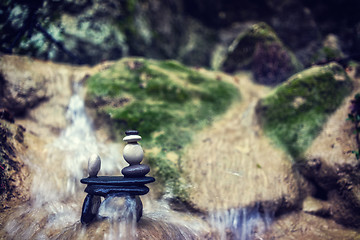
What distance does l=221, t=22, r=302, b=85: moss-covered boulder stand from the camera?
442 inches

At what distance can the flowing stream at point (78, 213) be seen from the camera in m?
4.56

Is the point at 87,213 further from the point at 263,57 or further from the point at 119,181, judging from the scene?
the point at 263,57

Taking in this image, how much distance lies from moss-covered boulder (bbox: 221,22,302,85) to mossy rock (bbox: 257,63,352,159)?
116 inches

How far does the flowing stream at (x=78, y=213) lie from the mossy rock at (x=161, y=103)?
708 millimetres

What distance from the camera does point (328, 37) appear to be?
13.1 m

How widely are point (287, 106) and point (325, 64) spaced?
2.71m

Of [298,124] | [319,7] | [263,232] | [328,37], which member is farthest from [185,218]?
[319,7]

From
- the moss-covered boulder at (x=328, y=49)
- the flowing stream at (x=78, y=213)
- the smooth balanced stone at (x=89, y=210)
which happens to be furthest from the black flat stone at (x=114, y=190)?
the moss-covered boulder at (x=328, y=49)

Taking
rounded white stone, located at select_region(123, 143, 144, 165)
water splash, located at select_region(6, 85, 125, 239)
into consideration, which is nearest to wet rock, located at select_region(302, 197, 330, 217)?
rounded white stone, located at select_region(123, 143, 144, 165)

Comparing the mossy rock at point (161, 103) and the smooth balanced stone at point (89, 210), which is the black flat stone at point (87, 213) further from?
the mossy rock at point (161, 103)

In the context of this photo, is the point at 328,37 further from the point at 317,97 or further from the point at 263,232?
the point at 263,232

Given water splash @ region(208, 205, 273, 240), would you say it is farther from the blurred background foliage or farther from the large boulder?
the blurred background foliage

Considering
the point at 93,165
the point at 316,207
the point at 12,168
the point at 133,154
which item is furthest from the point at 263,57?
the point at 12,168

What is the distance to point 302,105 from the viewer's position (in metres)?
7.63
